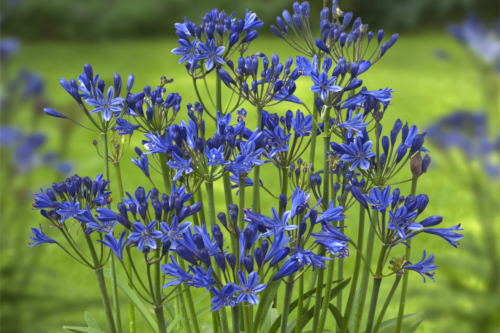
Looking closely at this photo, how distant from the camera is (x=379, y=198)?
2.01ft

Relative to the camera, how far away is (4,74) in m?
1.66

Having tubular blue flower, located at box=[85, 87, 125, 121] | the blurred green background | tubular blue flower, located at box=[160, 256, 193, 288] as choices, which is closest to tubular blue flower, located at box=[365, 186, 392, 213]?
tubular blue flower, located at box=[160, 256, 193, 288]

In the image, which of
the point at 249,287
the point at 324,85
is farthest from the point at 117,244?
the point at 324,85

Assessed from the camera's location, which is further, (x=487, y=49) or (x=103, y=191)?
(x=487, y=49)

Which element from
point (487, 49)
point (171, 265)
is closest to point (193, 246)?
point (171, 265)

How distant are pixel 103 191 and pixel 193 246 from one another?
0.19m

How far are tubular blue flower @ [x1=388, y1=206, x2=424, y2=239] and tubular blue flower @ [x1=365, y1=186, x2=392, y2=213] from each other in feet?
0.05

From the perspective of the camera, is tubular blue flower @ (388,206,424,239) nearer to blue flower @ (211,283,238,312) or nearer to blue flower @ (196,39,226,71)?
blue flower @ (211,283,238,312)

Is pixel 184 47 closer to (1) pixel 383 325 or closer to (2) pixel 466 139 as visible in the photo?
(1) pixel 383 325

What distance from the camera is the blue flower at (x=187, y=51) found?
0.68 metres

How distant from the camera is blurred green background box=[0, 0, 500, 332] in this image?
1.60m

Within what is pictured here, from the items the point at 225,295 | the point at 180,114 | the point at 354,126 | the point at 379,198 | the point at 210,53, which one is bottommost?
the point at 225,295

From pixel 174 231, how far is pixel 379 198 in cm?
26

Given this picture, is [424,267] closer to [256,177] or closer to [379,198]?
[379,198]
